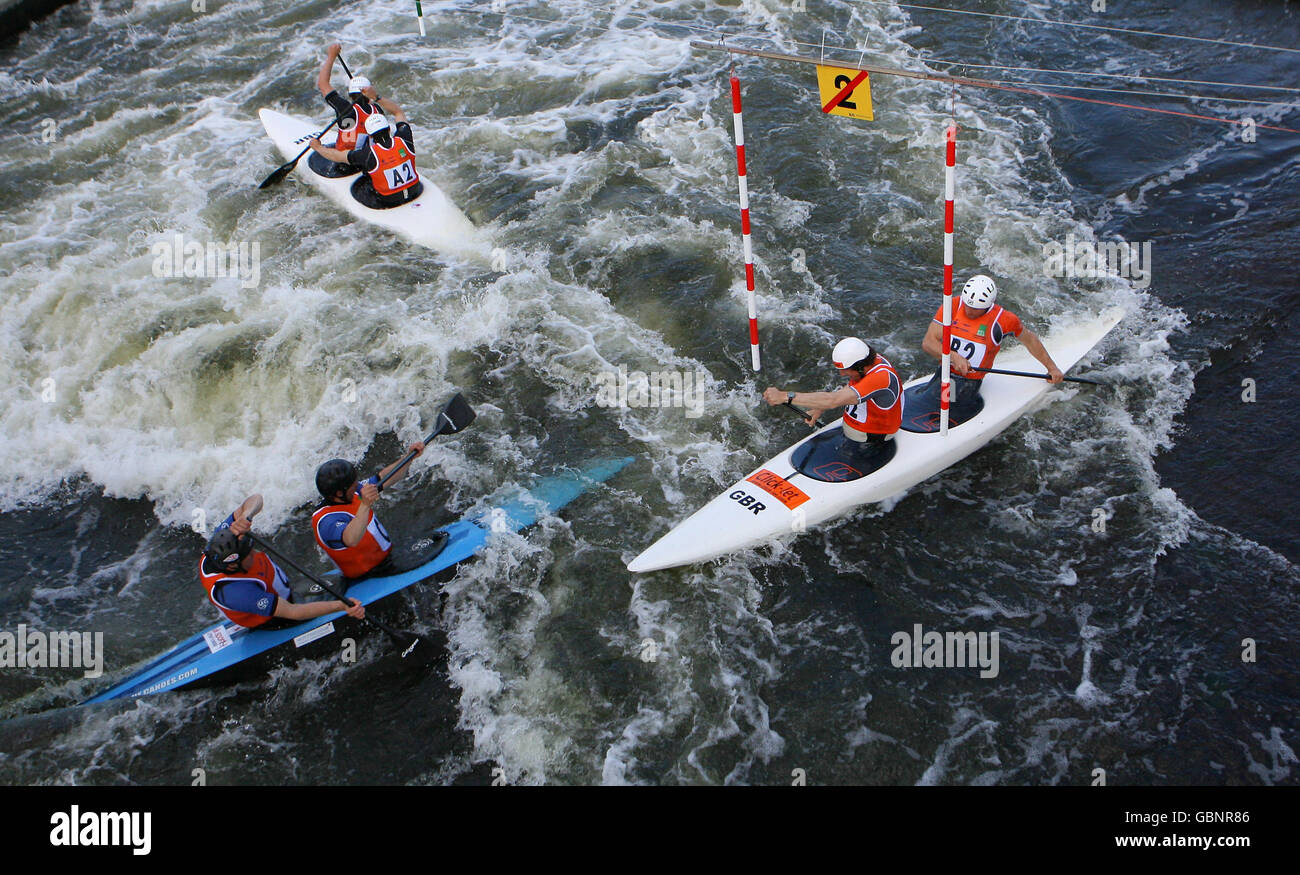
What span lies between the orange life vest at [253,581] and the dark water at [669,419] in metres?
0.50

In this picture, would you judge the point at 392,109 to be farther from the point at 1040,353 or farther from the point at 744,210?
the point at 1040,353

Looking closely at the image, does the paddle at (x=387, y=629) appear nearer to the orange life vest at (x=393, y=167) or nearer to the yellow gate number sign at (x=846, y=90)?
the yellow gate number sign at (x=846, y=90)

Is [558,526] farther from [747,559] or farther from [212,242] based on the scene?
[212,242]

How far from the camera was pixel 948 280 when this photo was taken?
19.4 feet

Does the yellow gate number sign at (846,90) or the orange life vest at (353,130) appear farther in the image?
the orange life vest at (353,130)

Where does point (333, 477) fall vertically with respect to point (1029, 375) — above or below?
above

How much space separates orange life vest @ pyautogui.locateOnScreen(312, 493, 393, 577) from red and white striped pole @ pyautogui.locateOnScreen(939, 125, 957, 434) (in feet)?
12.9

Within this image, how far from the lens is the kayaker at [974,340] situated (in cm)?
662

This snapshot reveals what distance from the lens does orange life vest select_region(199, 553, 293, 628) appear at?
5359 mm

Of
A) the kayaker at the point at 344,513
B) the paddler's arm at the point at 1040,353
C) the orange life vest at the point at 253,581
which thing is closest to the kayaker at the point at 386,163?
the kayaker at the point at 344,513

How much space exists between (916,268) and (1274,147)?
4589 millimetres

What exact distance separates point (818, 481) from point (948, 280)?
1663 mm

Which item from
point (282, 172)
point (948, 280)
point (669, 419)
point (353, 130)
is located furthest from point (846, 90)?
point (282, 172)

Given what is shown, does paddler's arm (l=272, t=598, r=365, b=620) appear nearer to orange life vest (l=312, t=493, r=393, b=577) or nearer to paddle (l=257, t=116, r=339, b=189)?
orange life vest (l=312, t=493, r=393, b=577)
